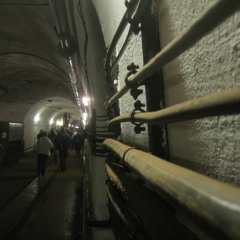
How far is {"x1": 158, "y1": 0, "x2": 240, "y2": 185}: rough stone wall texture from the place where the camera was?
3.04 feet

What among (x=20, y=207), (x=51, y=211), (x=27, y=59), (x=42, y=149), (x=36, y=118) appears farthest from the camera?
(x=36, y=118)

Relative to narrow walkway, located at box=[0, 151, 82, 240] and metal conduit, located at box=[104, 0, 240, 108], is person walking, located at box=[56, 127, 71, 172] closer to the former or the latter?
narrow walkway, located at box=[0, 151, 82, 240]

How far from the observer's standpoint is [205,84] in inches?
42.9

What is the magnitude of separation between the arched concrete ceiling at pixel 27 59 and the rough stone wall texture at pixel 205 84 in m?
6.01

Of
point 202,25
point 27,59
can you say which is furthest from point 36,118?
point 202,25

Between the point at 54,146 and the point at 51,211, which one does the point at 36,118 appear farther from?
the point at 51,211

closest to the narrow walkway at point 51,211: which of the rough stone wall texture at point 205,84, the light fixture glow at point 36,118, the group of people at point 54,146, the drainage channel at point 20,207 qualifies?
the drainage channel at point 20,207

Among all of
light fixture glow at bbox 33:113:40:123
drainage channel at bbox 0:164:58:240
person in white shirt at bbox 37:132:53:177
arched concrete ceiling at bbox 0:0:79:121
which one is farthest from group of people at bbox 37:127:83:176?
light fixture glow at bbox 33:113:40:123

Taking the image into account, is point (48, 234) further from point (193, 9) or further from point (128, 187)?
point (193, 9)

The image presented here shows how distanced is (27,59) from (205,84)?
562 inches

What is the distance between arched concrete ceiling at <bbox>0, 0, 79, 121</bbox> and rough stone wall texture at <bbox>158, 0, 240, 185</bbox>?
6.01 m

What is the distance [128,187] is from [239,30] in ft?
3.28

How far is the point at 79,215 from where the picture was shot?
24.8 ft

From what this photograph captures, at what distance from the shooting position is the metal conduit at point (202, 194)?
21.4 inches
